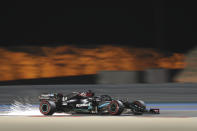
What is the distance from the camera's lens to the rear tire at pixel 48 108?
13.8m

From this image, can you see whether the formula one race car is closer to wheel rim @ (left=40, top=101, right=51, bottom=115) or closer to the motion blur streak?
wheel rim @ (left=40, top=101, right=51, bottom=115)

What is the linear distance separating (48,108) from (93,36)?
1402 centimetres

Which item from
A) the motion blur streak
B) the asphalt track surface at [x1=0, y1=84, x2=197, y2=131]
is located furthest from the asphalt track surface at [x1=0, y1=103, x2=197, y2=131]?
the motion blur streak

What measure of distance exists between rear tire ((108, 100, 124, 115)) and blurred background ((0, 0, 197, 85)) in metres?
13.4

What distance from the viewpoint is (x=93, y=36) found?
2767 cm

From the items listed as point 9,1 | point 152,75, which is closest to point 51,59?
point 9,1

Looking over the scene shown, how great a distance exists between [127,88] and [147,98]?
65cm

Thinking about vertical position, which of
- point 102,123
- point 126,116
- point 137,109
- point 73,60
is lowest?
point 102,123

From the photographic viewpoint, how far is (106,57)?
28500mm

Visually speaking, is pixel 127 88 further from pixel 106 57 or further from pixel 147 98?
pixel 106 57

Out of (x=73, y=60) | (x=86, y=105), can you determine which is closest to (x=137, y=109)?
(x=86, y=105)

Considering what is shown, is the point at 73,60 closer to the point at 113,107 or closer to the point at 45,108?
the point at 45,108

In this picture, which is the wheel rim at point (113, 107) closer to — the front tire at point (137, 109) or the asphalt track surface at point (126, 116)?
the asphalt track surface at point (126, 116)

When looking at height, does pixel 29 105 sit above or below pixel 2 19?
below
